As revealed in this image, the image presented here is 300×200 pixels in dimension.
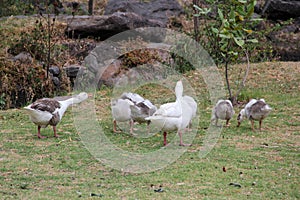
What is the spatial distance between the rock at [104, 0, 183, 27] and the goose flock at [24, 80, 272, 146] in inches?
428

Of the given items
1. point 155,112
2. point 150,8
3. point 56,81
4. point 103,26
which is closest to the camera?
point 155,112

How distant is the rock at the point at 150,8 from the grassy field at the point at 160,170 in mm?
10231

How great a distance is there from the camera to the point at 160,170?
7.19 meters

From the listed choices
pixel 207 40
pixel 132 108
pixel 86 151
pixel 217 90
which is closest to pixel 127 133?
pixel 132 108

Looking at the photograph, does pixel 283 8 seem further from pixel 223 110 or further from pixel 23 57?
pixel 223 110

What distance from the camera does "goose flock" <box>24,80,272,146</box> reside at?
26.1 feet

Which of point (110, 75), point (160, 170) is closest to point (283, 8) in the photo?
point (110, 75)

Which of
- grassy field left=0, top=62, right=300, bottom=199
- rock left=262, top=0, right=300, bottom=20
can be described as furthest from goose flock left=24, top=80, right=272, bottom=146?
rock left=262, top=0, right=300, bottom=20

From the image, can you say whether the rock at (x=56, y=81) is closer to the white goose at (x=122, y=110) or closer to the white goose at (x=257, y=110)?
the white goose at (x=122, y=110)

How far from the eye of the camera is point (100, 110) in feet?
38.3

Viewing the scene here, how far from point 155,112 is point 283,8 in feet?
44.4

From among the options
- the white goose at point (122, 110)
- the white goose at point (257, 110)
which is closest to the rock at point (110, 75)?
the white goose at point (122, 110)

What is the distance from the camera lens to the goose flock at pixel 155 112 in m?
7.96

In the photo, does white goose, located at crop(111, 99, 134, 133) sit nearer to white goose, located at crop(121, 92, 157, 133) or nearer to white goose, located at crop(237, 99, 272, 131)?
white goose, located at crop(121, 92, 157, 133)
